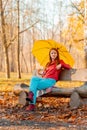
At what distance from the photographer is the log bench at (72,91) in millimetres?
7461

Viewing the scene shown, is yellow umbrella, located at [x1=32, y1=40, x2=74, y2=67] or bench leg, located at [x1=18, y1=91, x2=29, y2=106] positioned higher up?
yellow umbrella, located at [x1=32, y1=40, x2=74, y2=67]

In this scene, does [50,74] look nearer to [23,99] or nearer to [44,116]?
[23,99]

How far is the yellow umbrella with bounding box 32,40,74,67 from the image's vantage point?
8570mm

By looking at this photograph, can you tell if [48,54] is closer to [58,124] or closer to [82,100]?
[82,100]

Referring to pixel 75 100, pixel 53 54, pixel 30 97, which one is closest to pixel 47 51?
pixel 53 54

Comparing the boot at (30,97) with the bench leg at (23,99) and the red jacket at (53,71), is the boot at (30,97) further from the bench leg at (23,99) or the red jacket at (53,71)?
the red jacket at (53,71)

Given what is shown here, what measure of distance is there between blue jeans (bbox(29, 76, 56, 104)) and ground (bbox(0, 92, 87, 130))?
504 millimetres

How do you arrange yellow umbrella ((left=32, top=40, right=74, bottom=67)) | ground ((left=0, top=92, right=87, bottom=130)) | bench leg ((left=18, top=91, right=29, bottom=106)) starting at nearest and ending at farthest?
ground ((left=0, top=92, right=87, bottom=130)) < bench leg ((left=18, top=91, right=29, bottom=106)) < yellow umbrella ((left=32, top=40, right=74, bottom=67))

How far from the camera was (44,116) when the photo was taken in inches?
270

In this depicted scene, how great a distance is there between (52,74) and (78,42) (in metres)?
15.3

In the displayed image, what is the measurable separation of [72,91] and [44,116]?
3.65ft

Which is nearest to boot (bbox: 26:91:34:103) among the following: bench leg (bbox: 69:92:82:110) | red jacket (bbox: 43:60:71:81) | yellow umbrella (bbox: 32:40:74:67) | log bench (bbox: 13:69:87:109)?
log bench (bbox: 13:69:87:109)

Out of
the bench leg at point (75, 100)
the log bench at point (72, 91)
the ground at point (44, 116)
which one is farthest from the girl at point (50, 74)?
the bench leg at point (75, 100)

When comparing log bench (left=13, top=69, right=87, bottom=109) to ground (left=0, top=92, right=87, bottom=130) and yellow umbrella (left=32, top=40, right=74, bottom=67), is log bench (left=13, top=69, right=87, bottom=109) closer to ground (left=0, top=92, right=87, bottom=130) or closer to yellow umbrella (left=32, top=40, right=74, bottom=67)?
ground (left=0, top=92, right=87, bottom=130)
